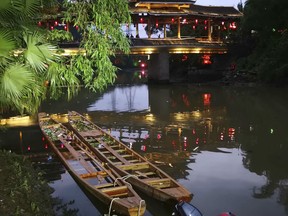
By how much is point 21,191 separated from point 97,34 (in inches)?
155

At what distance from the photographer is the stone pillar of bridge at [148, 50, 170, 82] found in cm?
4091

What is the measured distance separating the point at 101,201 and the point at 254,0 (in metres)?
35.2

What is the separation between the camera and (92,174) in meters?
10.2

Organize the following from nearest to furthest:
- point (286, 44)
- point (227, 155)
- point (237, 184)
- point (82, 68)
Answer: point (82, 68), point (237, 184), point (227, 155), point (286, 44)

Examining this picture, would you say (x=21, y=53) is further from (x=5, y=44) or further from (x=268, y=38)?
(x=268, y=38)

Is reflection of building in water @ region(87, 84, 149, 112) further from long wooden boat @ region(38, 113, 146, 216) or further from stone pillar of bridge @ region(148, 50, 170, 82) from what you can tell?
long wooden boat @ region(38, 113, 146, 216)

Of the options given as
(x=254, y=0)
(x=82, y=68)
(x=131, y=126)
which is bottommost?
(x=131, y=126)

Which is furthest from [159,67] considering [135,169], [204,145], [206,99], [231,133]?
[135,169]

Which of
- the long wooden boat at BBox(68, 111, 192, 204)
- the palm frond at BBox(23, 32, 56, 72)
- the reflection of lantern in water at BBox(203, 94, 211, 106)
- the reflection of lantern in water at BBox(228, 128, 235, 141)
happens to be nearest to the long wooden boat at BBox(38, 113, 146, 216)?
the long wooden boat at BBox(68, 111, 192, 204)

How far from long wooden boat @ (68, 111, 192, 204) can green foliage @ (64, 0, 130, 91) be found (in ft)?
10.4

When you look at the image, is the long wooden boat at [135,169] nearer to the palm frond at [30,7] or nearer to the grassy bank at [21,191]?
the grassy bank at [21,191]

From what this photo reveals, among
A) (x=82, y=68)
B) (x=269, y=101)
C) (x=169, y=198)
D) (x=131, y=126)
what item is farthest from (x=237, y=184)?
(x=269, y=101)

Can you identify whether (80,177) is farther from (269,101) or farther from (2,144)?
(269,101)

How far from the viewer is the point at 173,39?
41.2 meters
